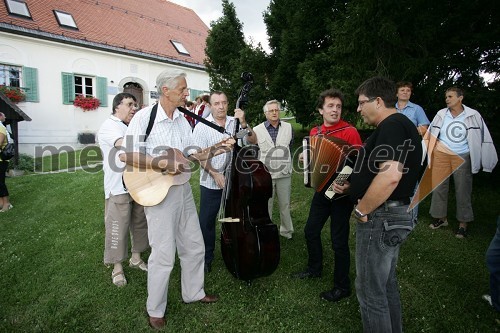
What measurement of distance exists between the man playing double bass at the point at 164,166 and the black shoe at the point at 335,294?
1.53 metres

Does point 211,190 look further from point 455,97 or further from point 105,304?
point 455,97

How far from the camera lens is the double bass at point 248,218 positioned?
2996 millimetres

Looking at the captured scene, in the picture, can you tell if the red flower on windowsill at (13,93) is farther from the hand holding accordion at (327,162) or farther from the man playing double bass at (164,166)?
the hand holding accordion at (327,162)

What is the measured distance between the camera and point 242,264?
9.93ft

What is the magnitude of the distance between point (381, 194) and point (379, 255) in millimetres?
474

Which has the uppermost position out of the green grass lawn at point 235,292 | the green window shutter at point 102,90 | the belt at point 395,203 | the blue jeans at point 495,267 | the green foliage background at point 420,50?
the green window shutter at point 102,90

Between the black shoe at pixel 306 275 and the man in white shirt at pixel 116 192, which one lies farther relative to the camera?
the black shoe at pixel 306 275

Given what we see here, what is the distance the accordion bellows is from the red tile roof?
15.3 m

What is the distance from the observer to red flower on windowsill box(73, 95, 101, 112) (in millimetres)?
14539

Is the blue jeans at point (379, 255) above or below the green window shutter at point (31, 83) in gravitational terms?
below

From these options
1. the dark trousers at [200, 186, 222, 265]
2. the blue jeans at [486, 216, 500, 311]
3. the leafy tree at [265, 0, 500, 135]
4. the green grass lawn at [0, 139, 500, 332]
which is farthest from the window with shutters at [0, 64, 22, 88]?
the blue jeans at [486, 216, 500, 311]

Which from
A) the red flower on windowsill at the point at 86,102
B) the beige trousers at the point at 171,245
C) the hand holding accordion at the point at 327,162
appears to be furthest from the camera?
the red flower on windowsill at the point at 86,102

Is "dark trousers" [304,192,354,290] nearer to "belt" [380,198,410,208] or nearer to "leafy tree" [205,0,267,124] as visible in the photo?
"belt" [380,198,410,208]

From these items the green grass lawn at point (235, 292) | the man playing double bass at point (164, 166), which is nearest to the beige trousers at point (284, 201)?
the green grass lawn at point (235, 292)
